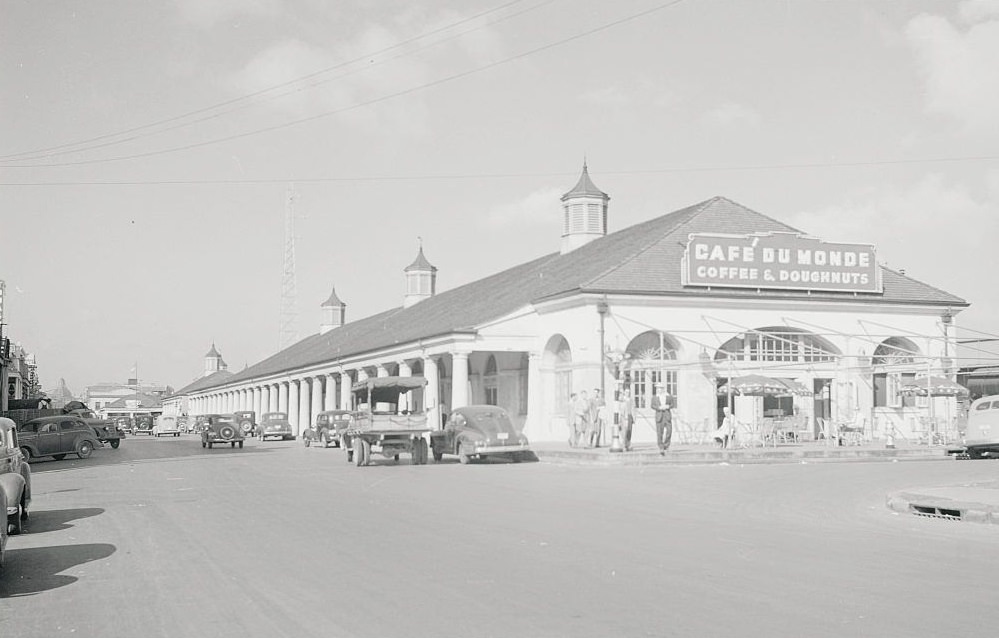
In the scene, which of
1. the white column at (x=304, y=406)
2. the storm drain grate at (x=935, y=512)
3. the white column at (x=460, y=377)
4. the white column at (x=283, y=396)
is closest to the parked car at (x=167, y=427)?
the white column at (x=283, y=396)

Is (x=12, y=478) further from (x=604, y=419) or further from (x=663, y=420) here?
(x=604, y=419)

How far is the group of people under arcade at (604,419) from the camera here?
2722 centimetres

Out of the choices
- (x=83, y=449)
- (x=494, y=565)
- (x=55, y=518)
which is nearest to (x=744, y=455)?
(x=55, y=518)

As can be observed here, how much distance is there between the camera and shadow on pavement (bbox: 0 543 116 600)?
29.1 feet

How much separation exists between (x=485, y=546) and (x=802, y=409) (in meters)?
28.2

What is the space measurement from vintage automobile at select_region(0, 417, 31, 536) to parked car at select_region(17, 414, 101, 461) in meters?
23.6

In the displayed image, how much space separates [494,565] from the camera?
31.8ft

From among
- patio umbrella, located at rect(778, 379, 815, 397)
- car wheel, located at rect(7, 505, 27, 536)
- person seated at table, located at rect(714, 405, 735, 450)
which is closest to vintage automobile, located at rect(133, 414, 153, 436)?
person seated at table, located at rect(714, 405, 735, 450)

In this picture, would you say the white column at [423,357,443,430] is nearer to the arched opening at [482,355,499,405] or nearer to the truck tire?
the arched opening at [482,355,499,405]

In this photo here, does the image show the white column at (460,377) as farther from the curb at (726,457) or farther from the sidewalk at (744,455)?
the curb at (726,457)

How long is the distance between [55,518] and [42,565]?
4.84 metres

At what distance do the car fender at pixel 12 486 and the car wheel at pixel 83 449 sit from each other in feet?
83.6

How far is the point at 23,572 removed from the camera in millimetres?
9688

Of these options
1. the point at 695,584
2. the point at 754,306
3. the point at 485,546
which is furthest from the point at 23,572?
the point at 754,306
